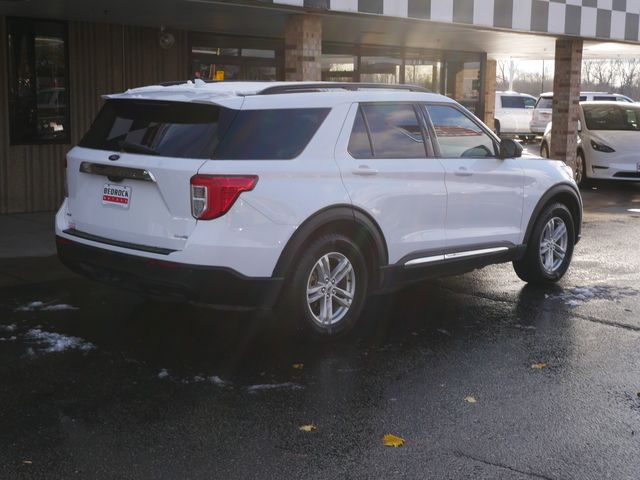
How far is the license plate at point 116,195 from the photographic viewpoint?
5598 mm

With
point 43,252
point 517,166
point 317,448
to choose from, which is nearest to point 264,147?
point 317,448

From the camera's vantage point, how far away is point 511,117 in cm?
3269

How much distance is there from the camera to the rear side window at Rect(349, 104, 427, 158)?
6.18 metres

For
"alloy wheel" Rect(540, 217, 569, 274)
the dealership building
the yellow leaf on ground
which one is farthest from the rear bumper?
the dealership building

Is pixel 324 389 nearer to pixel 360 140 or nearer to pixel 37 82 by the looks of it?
pixel 360 140

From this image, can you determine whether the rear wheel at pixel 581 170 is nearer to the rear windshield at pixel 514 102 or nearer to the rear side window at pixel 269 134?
the rear side window at pixel 269 134

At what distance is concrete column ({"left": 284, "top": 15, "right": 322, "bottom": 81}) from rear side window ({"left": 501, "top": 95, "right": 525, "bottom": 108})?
23.3 m

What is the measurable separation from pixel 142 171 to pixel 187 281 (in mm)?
747

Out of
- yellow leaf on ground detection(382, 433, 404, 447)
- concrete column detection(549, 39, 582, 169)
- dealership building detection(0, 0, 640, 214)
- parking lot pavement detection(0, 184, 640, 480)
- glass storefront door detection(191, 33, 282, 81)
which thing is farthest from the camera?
concrete column detection(549, 39, 582, 169)

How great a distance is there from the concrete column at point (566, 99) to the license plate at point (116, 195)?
11268 millimetres

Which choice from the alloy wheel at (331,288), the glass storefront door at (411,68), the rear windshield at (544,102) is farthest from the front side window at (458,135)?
the rear windshield at (544,102)

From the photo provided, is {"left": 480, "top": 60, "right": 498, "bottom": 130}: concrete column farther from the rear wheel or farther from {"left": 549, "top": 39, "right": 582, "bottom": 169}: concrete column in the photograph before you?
{"left": 549, "top": 39, "right": 582, "bottom": 169}: concrete column

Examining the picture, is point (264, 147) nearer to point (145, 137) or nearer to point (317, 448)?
point (145, 137)

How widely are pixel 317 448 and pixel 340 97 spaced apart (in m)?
2.79
